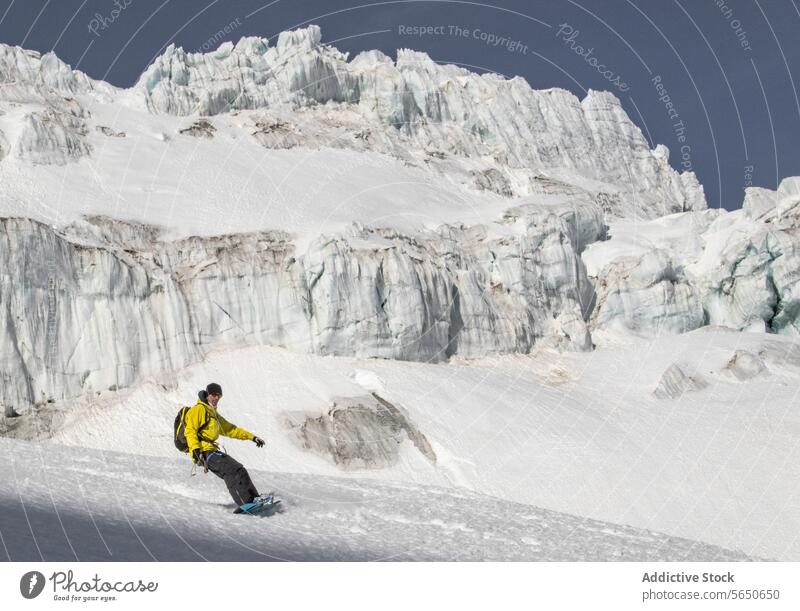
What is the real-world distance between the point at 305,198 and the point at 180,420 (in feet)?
168

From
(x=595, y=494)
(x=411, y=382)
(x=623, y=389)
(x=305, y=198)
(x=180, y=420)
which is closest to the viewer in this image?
(x=180, y=420)

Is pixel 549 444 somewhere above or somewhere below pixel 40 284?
below

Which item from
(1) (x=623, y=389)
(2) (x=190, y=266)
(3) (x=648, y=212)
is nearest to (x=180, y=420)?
(2) (x=190, y=266)

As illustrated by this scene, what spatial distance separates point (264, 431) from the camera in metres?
39.0

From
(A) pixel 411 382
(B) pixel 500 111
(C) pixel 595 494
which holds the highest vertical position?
(B) pixel 500 111

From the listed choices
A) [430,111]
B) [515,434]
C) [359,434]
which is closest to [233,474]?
[359,434]

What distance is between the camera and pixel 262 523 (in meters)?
14.1

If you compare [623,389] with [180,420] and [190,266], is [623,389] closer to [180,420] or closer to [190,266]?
[190,266]

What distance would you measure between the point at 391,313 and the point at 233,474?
37036 millimetres

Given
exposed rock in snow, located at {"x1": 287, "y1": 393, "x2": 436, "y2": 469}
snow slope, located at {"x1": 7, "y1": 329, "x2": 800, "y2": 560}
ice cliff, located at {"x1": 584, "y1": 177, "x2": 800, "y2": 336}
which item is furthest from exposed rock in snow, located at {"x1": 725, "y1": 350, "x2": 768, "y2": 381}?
exposed rock in snow, located at {"x1": 287, "y1": 393, "x2": 436, "y2": 469}

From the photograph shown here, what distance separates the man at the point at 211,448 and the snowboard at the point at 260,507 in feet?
0.26

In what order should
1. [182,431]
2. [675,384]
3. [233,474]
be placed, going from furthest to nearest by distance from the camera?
[675,384] < [182,431] < [233,474]

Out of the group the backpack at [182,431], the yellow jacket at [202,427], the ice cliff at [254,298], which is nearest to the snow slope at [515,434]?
the ice cliff at [254,298]

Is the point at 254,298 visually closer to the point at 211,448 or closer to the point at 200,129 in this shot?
the point at 200,129
